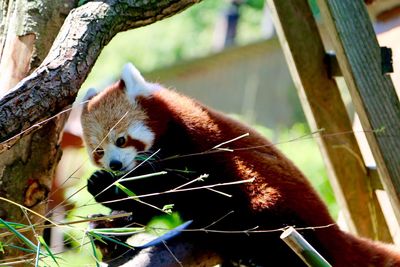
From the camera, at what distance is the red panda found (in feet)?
10.2

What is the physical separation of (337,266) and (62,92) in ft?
4.34

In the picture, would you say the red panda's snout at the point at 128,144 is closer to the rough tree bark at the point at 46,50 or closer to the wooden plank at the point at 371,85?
the rough tree bark at the point at 46,50

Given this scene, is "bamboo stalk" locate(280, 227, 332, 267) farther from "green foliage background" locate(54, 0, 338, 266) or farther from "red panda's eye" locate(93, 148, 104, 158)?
"green foliage background" locate(54, 0, 338, 266)

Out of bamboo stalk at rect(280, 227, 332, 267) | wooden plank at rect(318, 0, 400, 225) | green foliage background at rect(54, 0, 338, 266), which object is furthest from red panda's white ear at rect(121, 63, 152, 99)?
green foliage background at rect(54, 0, 338, 266)

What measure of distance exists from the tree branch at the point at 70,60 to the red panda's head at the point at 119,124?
1.96 feet

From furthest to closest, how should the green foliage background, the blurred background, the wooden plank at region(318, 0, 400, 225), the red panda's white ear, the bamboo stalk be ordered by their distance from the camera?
1. the green foliage background
2. the blurred background
3. the red panda's white ear
4. the wooden plank at region(318, 0, 400, 225)
5. the bamboo stalk

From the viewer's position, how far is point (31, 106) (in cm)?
224

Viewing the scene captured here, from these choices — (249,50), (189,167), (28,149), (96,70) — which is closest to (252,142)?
(189,167)

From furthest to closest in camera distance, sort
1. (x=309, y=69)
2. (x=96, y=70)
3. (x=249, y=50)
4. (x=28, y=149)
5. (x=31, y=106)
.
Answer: (x=96, y=70)
(x=249, y=50)
(x=309, y=69)
(x=28, y=149)
(x=31, y=106)

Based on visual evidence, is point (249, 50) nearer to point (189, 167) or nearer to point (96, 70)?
point (96, 70)

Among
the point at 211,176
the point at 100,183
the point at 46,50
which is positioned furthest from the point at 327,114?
the point at 46,50

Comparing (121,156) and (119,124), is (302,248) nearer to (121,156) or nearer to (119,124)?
(121,156)

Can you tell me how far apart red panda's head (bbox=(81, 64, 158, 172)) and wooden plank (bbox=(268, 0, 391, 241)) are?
0.64 m

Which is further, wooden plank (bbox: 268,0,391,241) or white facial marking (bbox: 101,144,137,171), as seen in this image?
wooden plank (bbox: 268,0,391,241)
